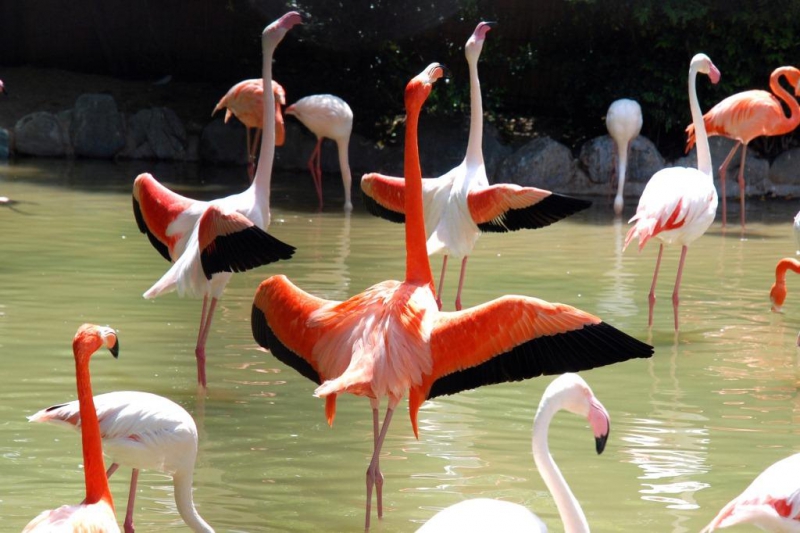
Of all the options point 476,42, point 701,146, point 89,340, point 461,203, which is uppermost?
point 476,42

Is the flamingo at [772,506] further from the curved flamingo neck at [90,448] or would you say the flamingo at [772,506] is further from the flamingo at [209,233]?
the flamingo at [209,233]

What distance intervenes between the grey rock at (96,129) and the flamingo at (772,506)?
36.6 ft

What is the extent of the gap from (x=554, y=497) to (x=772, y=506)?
553mm

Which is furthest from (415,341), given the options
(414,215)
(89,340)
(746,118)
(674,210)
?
(746,118)

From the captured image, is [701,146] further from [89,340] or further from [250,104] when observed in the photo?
[89,340]

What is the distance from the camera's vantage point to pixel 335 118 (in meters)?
10.5

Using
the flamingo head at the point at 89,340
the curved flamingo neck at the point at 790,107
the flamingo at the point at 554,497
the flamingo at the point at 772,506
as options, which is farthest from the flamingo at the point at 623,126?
the flamingo head at the point at 89,340

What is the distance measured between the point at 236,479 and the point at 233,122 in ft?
31.8

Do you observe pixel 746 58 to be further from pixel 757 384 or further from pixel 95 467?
pixel 95 467

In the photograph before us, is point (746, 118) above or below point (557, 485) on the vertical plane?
above

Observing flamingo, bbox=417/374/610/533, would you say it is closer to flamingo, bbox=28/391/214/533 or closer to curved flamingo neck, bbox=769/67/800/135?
flamingo, bbox=28/391/214/533

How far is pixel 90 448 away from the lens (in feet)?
8.82

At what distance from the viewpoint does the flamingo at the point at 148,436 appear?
3.20m

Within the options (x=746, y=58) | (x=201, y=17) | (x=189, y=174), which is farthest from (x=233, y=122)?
(x=746, y=58)
